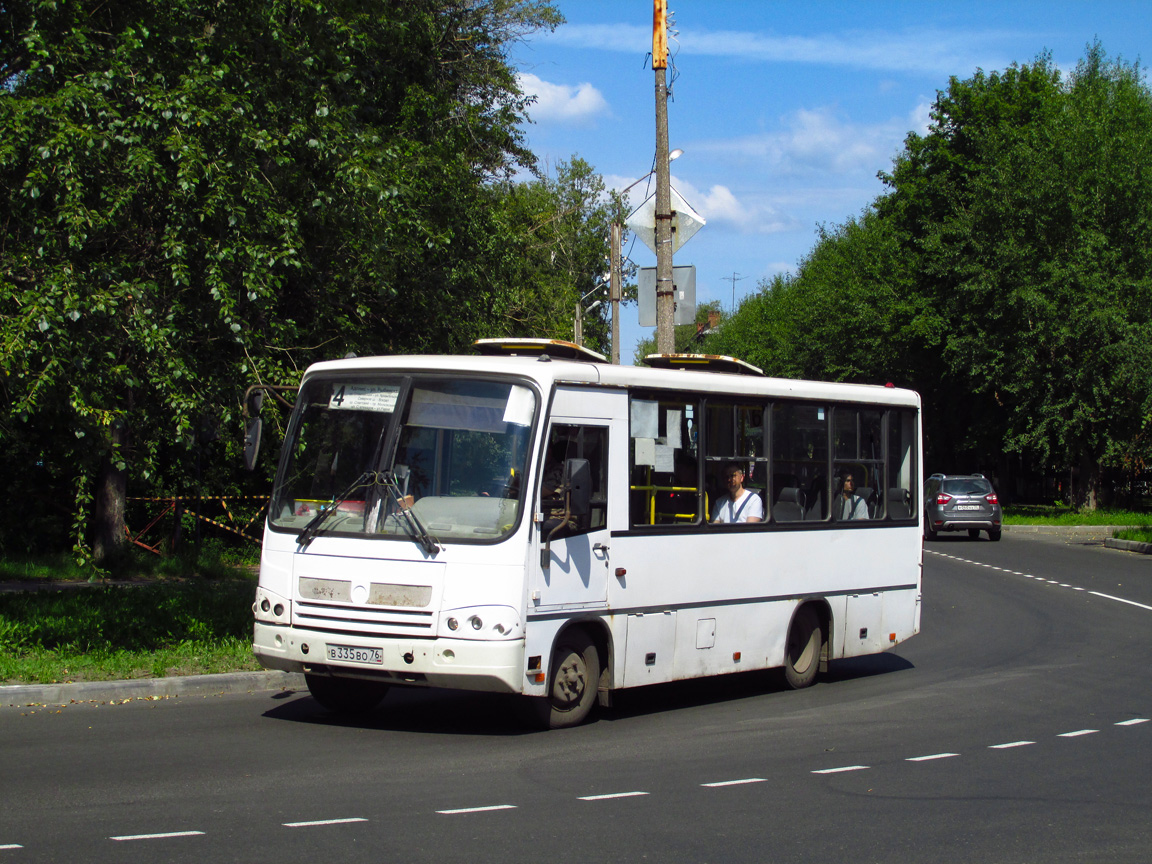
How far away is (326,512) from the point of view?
9141 millimetres

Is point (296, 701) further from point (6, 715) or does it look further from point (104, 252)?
point (104, 252)

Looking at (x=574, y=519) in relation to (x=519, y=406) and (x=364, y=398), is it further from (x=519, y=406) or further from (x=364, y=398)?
(x=364, y=398)

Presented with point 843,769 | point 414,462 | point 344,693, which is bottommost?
point 843,769

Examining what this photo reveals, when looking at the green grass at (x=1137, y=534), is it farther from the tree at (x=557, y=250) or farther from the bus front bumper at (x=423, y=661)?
the bus front bumper at (x=423, y=661)

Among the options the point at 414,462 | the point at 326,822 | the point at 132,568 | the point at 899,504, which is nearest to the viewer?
the point at 326,822

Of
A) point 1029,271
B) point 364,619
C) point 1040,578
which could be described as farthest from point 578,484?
point 1029,271

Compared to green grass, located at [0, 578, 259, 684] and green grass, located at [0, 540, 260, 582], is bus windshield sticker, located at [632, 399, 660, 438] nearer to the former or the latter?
green grass, located at [0, 578, 259, 684]

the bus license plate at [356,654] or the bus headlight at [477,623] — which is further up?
the bus headlight at [477,623]

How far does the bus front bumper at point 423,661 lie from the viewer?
8555 mm

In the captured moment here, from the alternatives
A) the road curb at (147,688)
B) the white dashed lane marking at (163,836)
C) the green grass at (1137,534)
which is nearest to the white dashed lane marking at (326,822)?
the white dashed lane marking at (163,836)

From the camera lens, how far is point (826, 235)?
8288 cm

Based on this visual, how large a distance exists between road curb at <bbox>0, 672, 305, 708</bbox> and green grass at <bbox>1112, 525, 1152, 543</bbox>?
89.1ft

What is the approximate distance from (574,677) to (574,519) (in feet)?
3.84

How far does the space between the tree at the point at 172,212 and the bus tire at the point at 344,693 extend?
2.56 m
